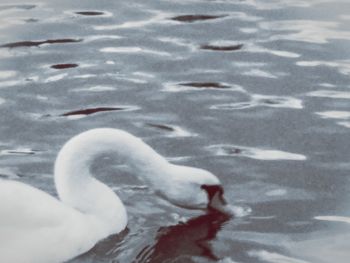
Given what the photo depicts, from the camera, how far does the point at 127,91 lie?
9805 mm

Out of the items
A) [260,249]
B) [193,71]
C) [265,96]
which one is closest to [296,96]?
[265,96]

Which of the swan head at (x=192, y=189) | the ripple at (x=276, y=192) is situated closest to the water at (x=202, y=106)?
the ripple at (x=276, y=192)

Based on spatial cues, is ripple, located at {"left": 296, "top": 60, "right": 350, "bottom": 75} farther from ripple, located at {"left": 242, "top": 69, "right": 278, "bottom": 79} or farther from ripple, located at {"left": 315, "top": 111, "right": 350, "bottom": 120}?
ripple, located at {"left": 315, "top": 111, "right": 350, "bottom": 120}

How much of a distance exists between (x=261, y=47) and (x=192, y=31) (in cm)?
73

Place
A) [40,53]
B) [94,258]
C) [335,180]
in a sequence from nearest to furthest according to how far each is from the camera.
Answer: [94,258] → [335,180] → [40,53]

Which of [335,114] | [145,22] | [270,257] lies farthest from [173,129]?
[145,22]

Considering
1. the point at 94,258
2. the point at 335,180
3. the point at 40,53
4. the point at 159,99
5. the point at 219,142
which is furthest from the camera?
the point at 40,53

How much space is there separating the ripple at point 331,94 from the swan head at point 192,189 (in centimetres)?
220

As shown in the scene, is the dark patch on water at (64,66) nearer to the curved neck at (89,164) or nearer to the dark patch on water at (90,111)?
the dark patch on water at (90,111)

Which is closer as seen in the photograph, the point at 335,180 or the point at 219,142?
the point at 335,180

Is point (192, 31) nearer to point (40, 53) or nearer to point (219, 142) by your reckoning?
point (40, 53)

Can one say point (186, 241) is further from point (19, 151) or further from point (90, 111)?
point (90, 111)

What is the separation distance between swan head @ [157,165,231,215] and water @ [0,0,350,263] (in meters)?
0.14

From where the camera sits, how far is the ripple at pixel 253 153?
8688 mm
